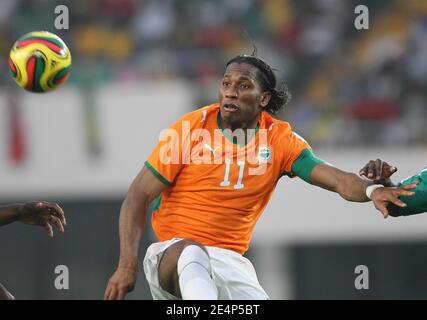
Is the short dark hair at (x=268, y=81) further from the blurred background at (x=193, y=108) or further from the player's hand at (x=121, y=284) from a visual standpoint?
the blurred background at (x=193, y=108)

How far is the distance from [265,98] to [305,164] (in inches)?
22.3

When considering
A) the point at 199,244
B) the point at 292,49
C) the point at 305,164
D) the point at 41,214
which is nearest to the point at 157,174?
the point at 199,244

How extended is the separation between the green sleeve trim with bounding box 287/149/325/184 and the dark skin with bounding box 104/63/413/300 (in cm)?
4

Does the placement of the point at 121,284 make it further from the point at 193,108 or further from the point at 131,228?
the point at 193,108

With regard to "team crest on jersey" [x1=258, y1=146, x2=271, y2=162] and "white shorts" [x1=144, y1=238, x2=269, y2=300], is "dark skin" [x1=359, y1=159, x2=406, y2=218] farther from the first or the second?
"white shorts" [x1=144, y1=238, x2=269, y2=300]

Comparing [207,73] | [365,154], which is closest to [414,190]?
[365,154]

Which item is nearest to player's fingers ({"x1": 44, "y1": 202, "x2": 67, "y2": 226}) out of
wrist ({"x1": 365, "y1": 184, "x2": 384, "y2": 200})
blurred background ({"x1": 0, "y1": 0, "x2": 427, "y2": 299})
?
wrist ({"x1": 365, "y1": 184, "x2": 384, "y2": 200})

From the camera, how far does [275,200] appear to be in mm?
14961

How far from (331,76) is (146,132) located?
127 inches

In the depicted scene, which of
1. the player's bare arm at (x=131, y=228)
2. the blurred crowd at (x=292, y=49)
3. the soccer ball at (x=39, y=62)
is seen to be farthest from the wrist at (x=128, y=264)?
the blurred crowd at (x=292, y=49)

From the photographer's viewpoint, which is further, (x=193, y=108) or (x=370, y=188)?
(x=193, y=108)

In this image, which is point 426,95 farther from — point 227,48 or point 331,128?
point 227,48

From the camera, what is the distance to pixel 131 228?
255 inches

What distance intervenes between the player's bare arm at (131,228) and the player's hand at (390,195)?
1.43 metres
